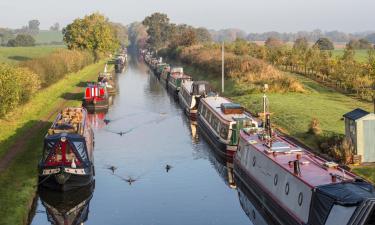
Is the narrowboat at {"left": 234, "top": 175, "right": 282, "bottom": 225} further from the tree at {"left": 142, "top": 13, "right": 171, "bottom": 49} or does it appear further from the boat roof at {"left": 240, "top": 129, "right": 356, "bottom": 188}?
→ the tree at {"left": 142, "top": 13, "right": 171, "bottom": 49}

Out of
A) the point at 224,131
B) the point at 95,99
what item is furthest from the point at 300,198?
the point at 95,99

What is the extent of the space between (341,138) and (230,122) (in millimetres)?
6906

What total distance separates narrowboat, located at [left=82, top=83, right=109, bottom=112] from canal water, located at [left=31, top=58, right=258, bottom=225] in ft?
23.4

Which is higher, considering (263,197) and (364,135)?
(364,135)

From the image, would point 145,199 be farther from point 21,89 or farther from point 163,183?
point 21,89

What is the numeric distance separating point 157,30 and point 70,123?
155m

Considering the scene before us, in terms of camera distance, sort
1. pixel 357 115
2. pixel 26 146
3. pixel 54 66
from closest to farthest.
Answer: pixel 357 115 < pixel 26 146 < pixel 54 66

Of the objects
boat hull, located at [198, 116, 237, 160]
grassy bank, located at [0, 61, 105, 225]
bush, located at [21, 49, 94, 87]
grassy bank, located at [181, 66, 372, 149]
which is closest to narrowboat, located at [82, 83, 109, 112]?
grassy bank, located at [0, 61, 105, 225]

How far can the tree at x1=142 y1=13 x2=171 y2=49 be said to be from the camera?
18275 cm

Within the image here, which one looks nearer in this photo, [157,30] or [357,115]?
[357,115]

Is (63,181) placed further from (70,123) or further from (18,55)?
(18,55)

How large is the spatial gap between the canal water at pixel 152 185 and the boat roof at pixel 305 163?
2.92m

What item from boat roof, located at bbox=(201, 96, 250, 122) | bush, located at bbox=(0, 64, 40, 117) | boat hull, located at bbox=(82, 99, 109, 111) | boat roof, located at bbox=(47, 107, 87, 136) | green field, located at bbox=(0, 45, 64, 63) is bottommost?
boat hull, located at bbox=(82, 99, 109, 111)

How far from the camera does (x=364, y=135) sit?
86.3ft
